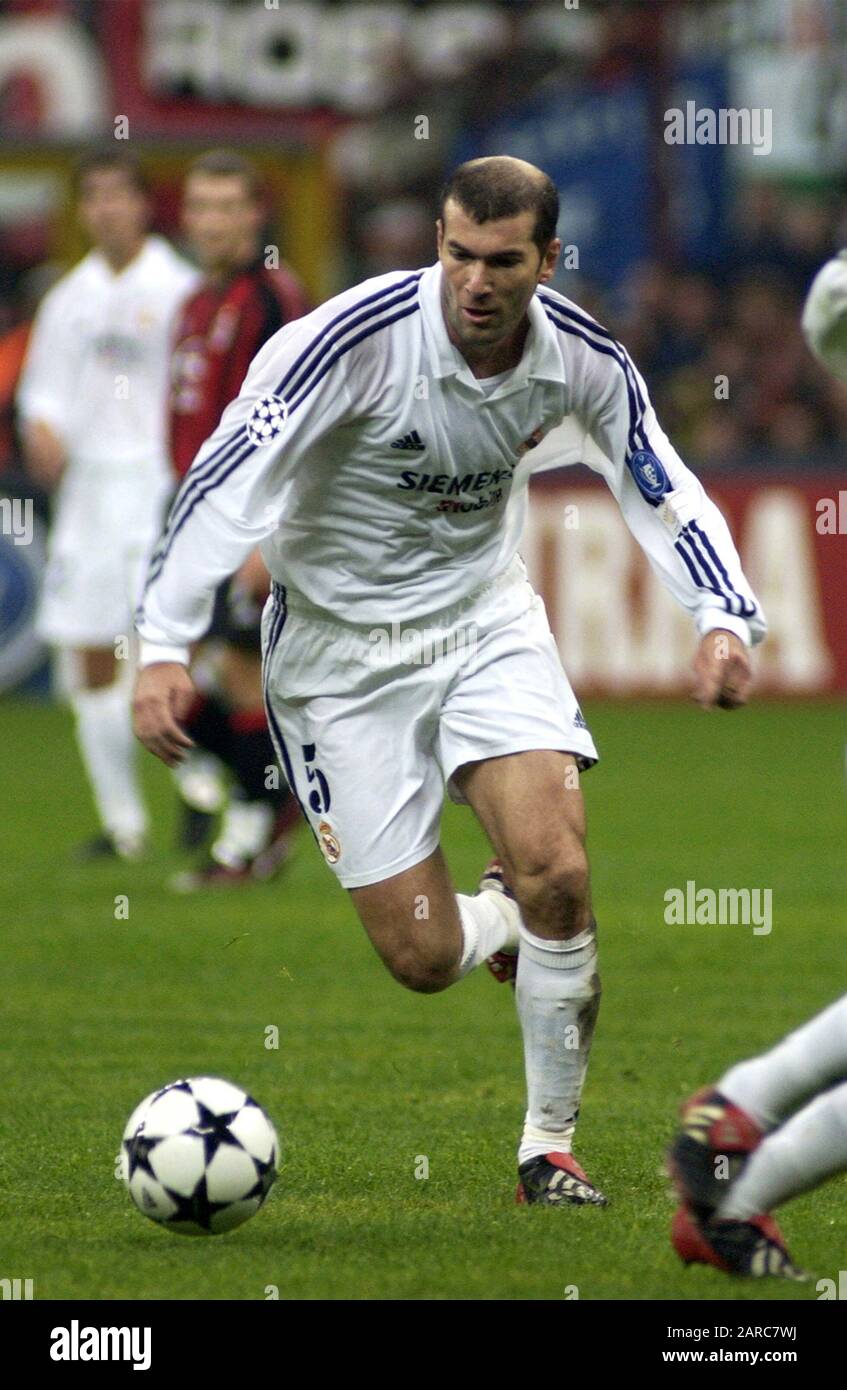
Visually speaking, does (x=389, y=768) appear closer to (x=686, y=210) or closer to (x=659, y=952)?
(x=659, y=952)

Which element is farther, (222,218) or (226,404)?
(226,404)

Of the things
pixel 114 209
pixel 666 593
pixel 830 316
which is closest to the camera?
pixel 830 316

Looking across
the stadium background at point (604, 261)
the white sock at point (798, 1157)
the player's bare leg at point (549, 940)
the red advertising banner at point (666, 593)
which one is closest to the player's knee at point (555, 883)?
the player's bare leg at point (549, 940)

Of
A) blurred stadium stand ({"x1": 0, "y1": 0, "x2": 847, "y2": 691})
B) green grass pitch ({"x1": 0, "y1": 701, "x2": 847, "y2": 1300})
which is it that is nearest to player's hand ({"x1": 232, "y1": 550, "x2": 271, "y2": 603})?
green grass pitch ({"x1": 0, "y1": 701, "x2": 847, "y2": 1300})

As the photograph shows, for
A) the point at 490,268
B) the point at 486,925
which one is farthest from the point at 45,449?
the point at 490,268

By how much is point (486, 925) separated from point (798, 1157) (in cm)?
154

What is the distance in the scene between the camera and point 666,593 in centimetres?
1526

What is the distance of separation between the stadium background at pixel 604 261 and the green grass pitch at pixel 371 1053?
0.20ft

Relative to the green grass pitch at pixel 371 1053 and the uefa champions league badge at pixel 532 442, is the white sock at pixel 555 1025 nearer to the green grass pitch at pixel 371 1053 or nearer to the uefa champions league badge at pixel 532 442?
the green grass pitch at pixel 371 1053

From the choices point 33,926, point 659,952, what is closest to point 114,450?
point 33,926

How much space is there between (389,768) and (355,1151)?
855 mm

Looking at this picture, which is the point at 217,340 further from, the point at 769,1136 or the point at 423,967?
the point at 769,1136

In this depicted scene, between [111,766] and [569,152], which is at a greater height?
[569,152]

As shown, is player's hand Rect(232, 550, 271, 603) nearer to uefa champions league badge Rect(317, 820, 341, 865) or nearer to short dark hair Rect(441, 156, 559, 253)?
uefa champions league badge Rect(317, 820, 341, 865)
